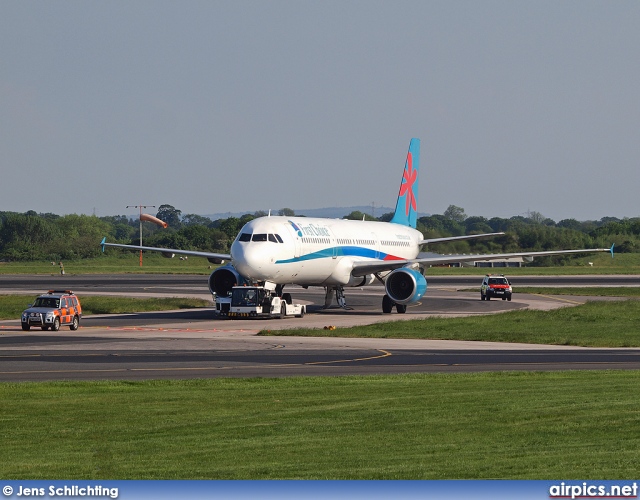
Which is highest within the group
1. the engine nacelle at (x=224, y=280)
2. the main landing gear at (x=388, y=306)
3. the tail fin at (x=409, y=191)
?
the tail fin at (x=409, y=191)

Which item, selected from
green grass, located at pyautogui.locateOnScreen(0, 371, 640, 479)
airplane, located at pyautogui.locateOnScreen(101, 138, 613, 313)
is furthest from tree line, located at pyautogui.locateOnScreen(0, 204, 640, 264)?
green grass, located at pyautogui.locateOnScreen(0, 371, 640, 479)

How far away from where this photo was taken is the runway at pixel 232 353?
33.2 meters

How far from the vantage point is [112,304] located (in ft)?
228

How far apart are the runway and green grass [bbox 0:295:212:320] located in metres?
4.94

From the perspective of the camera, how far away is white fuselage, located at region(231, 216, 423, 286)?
57.6 m

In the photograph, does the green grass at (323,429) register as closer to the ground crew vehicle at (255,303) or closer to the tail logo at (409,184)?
the ground crew vehicle at (255,303)

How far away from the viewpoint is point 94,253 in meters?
174

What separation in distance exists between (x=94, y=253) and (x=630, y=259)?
8497 centimetres

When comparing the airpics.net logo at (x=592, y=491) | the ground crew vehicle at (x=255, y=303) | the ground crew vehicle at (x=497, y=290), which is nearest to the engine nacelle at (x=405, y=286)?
the ground crew vehicle at (x=255, y=303)

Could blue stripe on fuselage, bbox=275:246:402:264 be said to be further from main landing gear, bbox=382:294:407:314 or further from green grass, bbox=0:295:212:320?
green grass, bbox=0:295:212:320

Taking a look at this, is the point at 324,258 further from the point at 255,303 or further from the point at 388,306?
the point at 255,303

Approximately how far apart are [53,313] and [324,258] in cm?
1788

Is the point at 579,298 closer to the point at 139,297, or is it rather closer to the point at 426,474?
the point at 139,297

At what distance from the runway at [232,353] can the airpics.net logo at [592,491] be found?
690 inches
